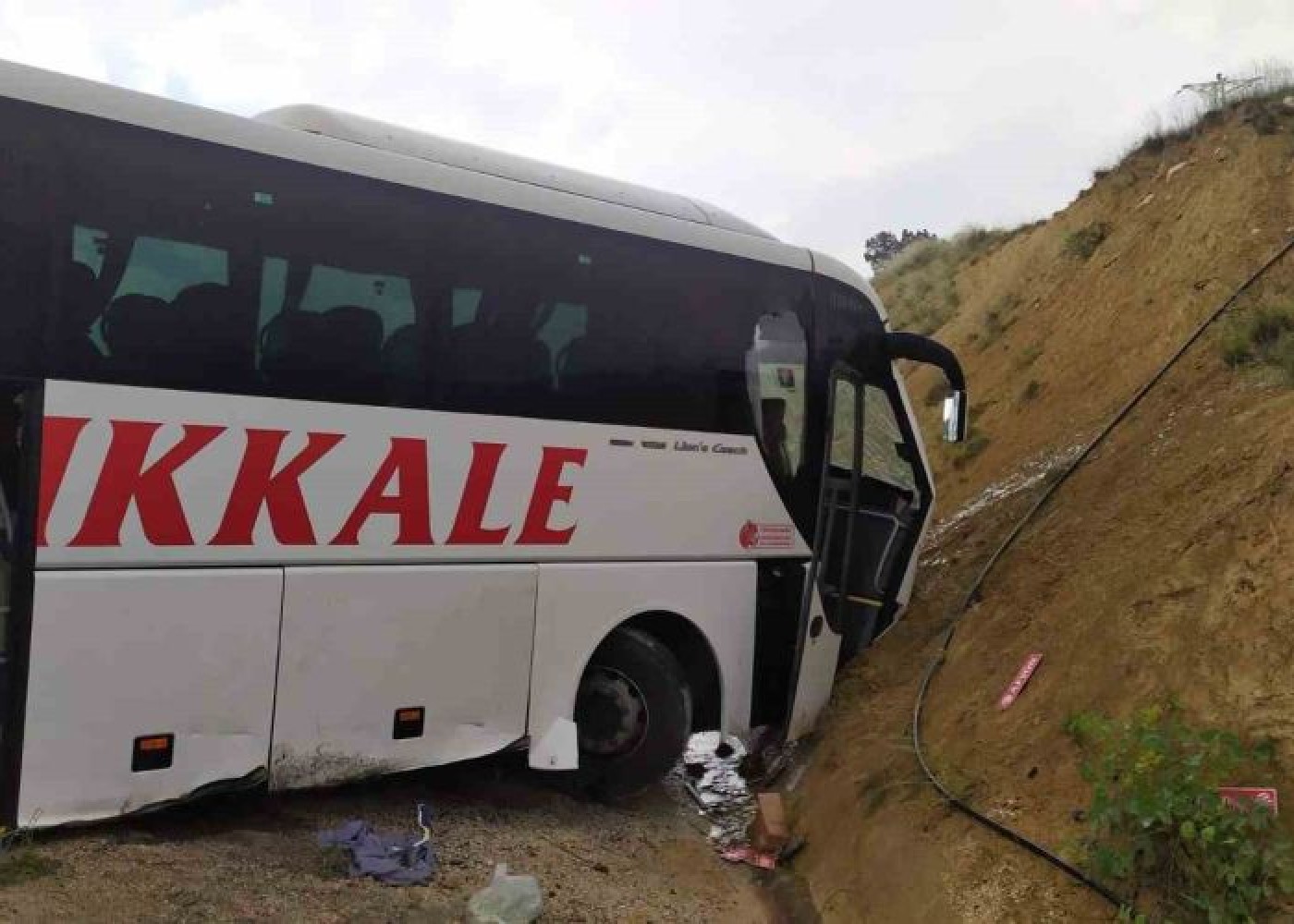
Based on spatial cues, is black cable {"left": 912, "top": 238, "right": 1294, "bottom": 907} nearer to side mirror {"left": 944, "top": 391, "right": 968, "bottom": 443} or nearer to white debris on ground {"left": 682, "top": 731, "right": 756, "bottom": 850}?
side mirror {"left": 944, "top": 391, "right": 968, "bottom": 443}

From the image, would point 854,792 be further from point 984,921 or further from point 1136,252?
point 1136,252

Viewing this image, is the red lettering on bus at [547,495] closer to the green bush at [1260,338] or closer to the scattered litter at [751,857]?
the scattered litter at [751,857]

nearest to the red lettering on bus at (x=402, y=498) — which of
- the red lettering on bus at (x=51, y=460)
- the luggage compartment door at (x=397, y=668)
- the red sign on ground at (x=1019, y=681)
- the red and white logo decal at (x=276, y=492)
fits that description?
the red and white logo decal at (x=276, y=492)

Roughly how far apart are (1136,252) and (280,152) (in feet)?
43.8

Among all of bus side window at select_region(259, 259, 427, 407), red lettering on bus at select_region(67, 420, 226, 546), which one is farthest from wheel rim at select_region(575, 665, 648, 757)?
red lettering on bus at select_region(67, 420, 226, 546)

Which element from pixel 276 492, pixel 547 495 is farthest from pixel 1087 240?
pixel 276 492

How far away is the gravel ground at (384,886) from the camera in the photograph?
4395mm

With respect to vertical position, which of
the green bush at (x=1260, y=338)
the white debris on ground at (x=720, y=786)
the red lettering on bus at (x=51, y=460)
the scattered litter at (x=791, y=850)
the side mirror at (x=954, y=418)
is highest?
the green bush at (x=1260, y=338)

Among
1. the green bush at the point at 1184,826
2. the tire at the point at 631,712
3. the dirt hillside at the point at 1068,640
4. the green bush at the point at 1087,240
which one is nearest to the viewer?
the green bush at the point at 1184,826

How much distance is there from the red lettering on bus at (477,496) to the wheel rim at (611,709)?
132 cm

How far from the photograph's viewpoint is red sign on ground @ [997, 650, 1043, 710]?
20.1 ft

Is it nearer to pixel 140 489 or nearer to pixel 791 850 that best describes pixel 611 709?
pixel 791 850

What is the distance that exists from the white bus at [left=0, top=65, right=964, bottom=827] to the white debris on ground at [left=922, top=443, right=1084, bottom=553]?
10.3 feet

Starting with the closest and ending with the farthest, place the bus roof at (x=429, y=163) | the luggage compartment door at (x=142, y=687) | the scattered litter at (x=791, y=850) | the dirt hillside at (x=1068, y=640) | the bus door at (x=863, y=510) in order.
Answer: the luggage compartment door at (x=142, y=687), the bus roof at (x=429, y=163), the dirt hillside at (x=1068, y=640), the scattered litter at (x=791, y=850), the bus door at (x=863, y=510)
